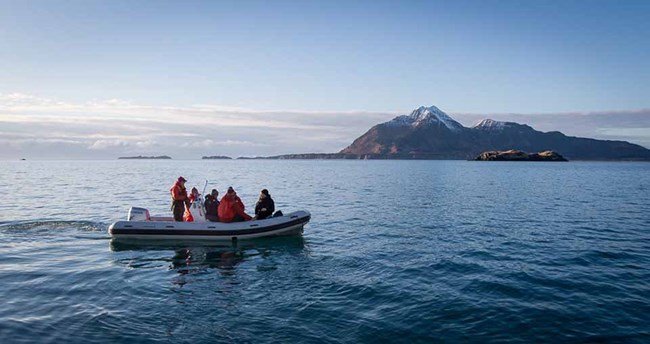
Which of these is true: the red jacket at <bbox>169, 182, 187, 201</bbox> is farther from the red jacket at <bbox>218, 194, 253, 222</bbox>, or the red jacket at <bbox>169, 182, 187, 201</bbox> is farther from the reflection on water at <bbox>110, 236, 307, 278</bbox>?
the reflection on water at <bbox>110, 236, 307, 278</bbox>

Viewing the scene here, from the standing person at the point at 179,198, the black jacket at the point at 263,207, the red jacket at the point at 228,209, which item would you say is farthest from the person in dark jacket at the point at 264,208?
the standing person at the point at 179,198

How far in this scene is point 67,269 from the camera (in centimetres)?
1450

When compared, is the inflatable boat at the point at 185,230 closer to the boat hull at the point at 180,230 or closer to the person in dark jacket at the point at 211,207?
the boat hull at the point at 180,230

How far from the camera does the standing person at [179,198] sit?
777 inches

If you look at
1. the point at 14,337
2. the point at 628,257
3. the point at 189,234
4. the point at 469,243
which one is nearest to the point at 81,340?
the point at 14,337

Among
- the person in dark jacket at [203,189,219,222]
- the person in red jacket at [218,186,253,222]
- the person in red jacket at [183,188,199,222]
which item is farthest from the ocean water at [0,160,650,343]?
the person in dark jacket at [203,189,219,222]

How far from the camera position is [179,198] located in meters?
19.9

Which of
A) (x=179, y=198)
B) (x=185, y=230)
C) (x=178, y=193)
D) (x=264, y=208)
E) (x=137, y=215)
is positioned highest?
(x=178, y=193)

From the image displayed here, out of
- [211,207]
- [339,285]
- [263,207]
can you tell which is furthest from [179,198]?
[339,285]

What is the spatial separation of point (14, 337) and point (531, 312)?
36.7ft

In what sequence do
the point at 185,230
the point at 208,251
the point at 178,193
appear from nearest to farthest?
the point at 208,251 < the point at 185,230 < the point at 178,193

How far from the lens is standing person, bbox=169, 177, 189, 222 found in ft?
64.7

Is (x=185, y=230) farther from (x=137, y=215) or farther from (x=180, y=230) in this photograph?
(x=137, y=215)

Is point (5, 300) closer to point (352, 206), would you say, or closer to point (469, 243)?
point (469, 243)
